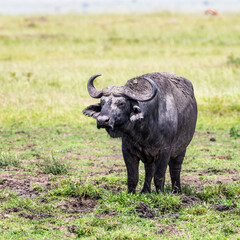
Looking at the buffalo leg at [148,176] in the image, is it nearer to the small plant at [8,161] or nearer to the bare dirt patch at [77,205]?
the bare dirt patch at [77,205]

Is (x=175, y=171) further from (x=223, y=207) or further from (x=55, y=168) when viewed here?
(x=55, y=168)

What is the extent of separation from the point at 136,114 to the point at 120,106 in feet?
0.75

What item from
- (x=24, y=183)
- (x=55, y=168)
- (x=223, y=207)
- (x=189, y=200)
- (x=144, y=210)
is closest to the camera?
(x=144, y=210)

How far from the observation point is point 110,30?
4334 cm

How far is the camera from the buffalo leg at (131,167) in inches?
297

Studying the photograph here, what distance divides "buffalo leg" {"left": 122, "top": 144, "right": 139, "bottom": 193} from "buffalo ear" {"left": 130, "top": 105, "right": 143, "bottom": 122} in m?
0.78

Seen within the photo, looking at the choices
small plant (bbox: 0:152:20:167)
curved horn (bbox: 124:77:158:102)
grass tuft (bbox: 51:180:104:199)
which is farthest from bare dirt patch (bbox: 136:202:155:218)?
small plant (bbox: 0:152:20:167)

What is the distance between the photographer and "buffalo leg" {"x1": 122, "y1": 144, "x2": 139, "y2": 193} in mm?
7543

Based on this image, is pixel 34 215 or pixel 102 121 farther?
pixel 34 215

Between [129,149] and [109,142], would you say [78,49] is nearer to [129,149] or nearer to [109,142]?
[109,142]

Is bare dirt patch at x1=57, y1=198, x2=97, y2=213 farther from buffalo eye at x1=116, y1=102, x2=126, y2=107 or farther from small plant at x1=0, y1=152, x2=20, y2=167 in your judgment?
small plant at x1=0, y1=152, x2=20, y2=167

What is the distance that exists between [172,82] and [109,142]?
445 centimetres

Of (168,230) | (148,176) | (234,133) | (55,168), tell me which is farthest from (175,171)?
(234,133)

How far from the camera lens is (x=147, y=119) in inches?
284
